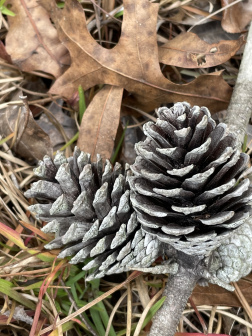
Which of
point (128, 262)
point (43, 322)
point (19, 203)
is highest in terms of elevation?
point (128, 262)

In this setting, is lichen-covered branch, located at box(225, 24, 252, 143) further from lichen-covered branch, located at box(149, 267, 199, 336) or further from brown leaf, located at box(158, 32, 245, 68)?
lichen-covered branch, located at box(149, 267, 199, 336)

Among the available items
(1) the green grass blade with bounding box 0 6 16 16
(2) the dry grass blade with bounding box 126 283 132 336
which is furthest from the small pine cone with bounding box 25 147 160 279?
(1) the green grass blade with bounding box 0 6 16 16

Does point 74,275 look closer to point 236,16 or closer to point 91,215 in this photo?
point 91,215

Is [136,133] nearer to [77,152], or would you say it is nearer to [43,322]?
[77,152]


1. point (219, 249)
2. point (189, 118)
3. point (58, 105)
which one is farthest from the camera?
point (58, 105)

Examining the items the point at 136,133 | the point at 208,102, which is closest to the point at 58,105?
the point at 136,133

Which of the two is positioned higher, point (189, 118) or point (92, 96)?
point (189, 118)
